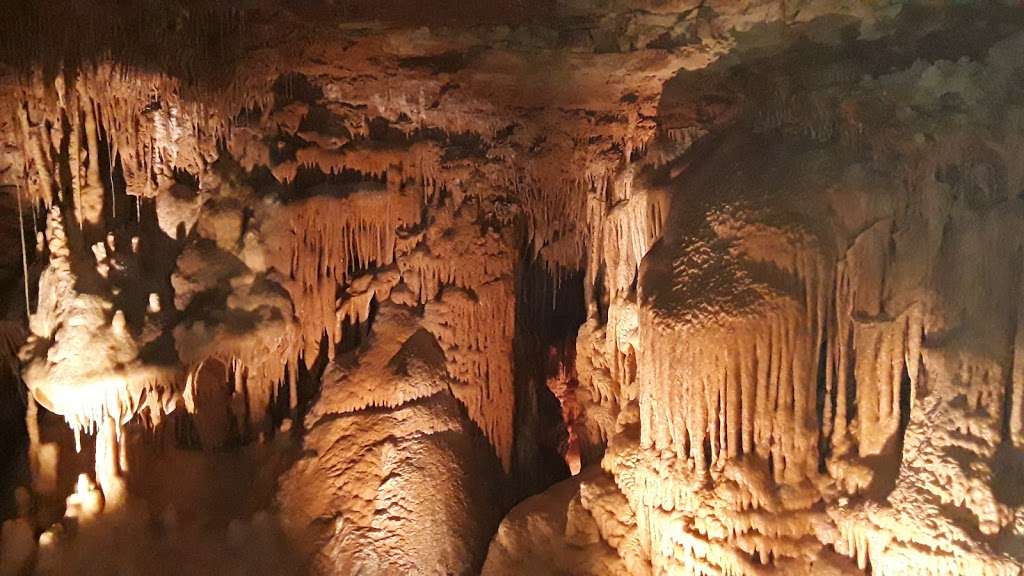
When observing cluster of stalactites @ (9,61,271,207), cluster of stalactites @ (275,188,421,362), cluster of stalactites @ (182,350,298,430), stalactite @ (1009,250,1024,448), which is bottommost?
cluster of stalactites @ (182,350,298,430)

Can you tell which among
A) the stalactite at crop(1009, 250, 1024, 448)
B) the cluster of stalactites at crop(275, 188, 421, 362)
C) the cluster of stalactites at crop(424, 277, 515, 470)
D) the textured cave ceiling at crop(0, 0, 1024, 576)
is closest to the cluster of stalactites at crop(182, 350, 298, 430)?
the textured cave ceiling at crop(0, 0, 1024, 576)

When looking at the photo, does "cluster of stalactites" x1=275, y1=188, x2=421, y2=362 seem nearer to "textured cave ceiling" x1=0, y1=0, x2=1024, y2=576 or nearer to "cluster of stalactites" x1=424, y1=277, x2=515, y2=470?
"textured cave ceiling" x1=0, y1=0, x2=1024, y2=576

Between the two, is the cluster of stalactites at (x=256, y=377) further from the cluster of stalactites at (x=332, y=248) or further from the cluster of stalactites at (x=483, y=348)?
the cluster of stalactites at (x=483, y=348)

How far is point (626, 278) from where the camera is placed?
8.13m

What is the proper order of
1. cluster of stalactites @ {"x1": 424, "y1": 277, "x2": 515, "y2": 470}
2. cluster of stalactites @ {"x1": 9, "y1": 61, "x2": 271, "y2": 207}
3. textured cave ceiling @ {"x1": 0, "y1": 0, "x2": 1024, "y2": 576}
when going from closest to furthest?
textured cave ceiling @ {"x1": 0, "y1": 0, "x2": 1024, "y2": 576} < cluster of stalactites @ {"x1": 9, "y1": 61, "x2": 271, "y2": 207} < cluster of stalactites @ {"x1": 424, "y1": 277, "x2": 515, "y2": 470}

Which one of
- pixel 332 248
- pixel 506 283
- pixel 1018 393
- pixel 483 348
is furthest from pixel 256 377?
pixel 1018 393

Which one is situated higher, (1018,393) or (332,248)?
(332,248)

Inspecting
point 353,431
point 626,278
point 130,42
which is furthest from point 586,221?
point 130,42

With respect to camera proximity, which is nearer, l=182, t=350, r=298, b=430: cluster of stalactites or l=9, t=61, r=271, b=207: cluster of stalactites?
l=9, t=61, r=271, b=207: cluster of stalactites

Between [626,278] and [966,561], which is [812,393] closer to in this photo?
[966,561]

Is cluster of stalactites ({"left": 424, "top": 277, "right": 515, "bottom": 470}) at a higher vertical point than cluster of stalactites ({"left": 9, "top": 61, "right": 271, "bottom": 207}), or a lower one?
lower

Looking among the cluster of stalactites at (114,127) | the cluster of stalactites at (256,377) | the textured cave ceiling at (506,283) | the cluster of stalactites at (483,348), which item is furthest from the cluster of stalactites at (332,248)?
the cluster of stalactites at (114,127)

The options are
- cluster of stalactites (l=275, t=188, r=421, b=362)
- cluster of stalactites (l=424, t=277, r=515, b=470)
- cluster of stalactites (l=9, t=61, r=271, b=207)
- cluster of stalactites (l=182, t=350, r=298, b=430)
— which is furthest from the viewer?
cluster of stalactites (l=424, t=277, r=515, b=470)

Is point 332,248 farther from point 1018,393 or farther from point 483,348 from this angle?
point 1018,393
